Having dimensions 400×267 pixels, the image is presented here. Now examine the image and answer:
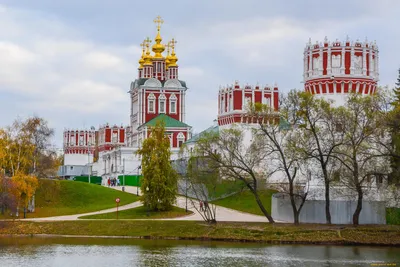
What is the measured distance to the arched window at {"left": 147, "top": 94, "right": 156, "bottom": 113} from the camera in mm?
100500

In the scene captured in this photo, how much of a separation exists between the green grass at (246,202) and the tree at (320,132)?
405 inches

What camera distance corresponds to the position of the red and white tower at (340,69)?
60.3m

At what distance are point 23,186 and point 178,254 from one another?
2036cm

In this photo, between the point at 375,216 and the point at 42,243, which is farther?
the point at 375,216

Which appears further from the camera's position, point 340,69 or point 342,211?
point 340,69

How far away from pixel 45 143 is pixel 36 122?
225 cm

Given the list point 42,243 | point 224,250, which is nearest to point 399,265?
point 224,250

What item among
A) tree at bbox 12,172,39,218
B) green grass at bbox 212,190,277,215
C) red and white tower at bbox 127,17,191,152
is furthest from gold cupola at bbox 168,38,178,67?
tree at bbox 12,172,39,218

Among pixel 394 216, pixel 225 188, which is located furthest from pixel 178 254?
pixel 225 188

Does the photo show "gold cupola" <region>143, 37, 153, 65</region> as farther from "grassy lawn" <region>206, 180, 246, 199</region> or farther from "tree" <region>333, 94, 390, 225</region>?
"tree" <region>333, 94, 390, 225</region>

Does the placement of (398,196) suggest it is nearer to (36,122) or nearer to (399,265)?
(399,265)

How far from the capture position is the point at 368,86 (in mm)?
61250

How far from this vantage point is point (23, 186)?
2163 inches

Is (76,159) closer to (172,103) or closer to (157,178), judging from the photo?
(172,103)
